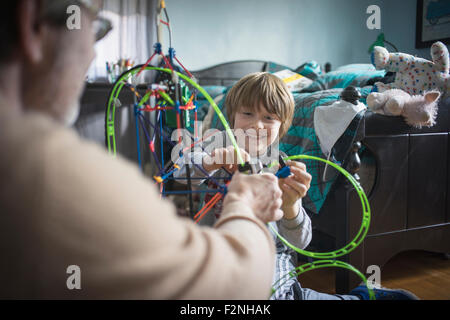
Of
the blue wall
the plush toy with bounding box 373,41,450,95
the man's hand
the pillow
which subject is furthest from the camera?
the blue wall

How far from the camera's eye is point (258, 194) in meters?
0.43

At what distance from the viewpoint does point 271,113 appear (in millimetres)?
870

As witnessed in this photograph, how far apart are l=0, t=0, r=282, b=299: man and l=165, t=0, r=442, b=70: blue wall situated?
5.89 ft

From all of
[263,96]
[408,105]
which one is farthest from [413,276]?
[263,96]

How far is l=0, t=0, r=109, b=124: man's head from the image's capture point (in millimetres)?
249

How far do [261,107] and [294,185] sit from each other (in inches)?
11.6

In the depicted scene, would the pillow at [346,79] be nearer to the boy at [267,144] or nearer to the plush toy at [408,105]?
the plush toy at [408,105]

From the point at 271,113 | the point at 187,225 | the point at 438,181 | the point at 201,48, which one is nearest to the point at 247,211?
the point at 187,225

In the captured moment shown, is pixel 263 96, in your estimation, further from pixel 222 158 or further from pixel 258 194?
pixel 258 194

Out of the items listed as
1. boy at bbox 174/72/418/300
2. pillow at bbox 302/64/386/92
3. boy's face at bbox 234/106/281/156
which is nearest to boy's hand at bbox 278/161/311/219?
boy at bbox 174/72/418/300

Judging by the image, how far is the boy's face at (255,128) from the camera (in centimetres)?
85

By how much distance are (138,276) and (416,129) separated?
1126mm

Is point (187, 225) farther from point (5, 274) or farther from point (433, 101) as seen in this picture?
point (433, 101)

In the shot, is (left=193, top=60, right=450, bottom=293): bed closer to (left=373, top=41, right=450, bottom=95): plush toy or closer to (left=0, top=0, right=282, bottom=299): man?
(left=373, top=41, right=450, bottom=95): plush toy
